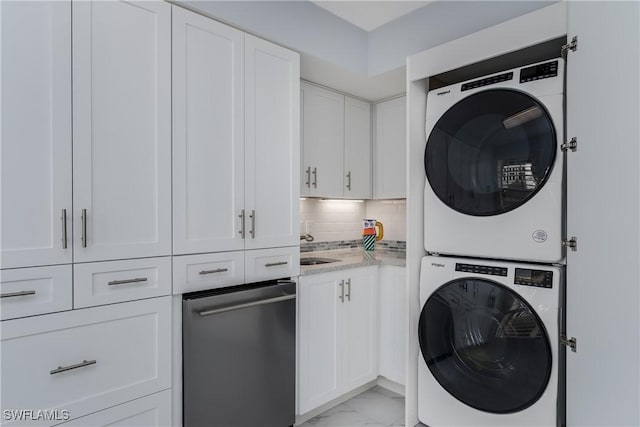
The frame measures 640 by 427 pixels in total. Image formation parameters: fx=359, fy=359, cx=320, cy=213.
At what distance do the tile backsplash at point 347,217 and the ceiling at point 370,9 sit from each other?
136 cm

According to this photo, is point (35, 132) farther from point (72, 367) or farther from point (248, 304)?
point (248, 304)

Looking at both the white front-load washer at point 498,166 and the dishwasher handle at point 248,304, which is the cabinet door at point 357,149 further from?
the dishwasher handle at point 248,304

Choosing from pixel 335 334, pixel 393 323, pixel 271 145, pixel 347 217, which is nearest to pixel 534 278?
pixel 393 323

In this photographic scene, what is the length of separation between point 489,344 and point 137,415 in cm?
163

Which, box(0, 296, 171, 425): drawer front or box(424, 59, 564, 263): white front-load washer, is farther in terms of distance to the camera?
box(424, 59, 564, 263): white front-load washer

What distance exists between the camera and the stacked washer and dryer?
1.57m

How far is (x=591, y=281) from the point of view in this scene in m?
1.16

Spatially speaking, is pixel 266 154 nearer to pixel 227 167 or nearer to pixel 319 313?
pixel 227 167

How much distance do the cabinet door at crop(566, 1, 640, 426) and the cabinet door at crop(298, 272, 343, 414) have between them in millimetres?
1295

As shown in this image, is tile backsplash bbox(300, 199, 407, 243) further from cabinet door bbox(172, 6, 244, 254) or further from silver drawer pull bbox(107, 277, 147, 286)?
silver drawer pull bbox(107, 277, 147, 286)

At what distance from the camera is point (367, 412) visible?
234cm

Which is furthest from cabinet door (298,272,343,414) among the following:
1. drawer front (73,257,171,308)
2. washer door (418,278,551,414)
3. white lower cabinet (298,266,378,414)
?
drawer front (73,257,171,308)

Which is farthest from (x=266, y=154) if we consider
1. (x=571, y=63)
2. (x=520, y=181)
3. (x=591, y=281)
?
(x=591, y=281)

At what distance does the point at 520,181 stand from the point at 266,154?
4.19ft
